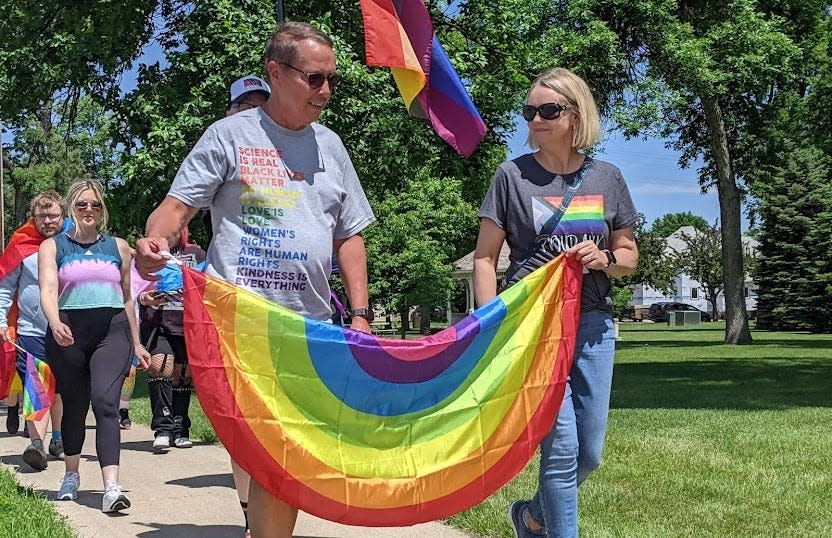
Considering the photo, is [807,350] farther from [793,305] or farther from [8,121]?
[793,305]

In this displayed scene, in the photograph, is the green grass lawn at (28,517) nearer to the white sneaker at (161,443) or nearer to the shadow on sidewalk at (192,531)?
the shadow on sidewalk at (192,531)

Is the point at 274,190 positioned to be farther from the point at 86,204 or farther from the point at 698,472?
the point at 698,472

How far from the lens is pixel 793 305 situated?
52.5 metres

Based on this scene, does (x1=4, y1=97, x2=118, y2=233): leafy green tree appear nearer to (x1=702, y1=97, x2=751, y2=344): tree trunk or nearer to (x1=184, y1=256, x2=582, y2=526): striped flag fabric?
(x1=702, y1=97, x2=751, y2=344): tree trunk

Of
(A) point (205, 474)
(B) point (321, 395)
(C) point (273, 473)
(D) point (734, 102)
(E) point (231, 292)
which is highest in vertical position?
(D) point (734, 102)

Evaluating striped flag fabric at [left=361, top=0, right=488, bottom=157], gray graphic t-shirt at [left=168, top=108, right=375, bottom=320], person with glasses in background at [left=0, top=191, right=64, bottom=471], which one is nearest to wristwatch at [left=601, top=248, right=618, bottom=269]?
gray graphic t-shirt at [left=168, top=108, right=375, bottom=320]

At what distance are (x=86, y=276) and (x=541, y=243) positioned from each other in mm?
3534

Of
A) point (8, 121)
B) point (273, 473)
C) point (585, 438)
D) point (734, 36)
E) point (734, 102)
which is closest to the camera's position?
point (273, 473)

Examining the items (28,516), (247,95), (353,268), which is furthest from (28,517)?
(353,268)

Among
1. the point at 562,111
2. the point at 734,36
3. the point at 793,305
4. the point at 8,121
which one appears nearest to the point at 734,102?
the point at 734,36

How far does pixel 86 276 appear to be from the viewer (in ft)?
21.7

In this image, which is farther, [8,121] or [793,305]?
[793,305]

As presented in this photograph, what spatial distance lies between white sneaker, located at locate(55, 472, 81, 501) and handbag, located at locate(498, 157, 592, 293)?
3695 mm

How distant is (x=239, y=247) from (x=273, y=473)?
86 cm
